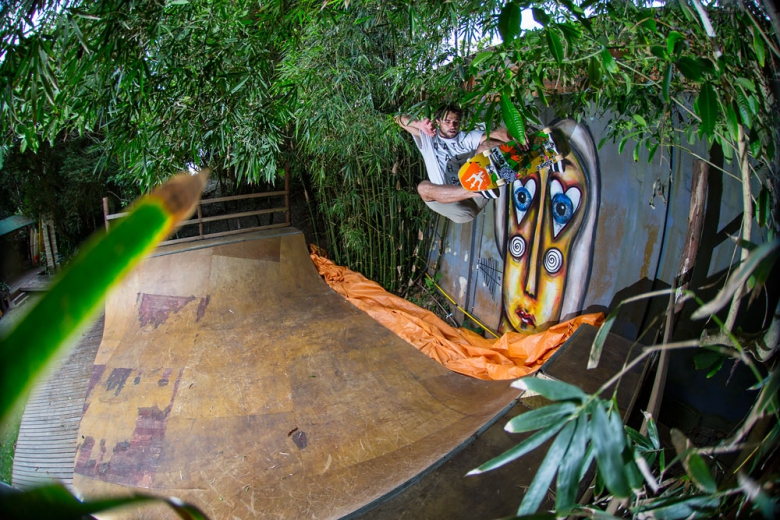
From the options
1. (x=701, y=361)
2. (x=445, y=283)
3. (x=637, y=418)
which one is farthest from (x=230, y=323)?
(x=701, y=361)

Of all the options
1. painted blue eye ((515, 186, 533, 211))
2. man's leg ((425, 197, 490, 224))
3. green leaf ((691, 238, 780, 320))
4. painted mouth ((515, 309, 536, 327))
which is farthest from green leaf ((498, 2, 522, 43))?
painted mouth ((515, 309, 536, 327))

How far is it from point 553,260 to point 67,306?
3795 millimetres

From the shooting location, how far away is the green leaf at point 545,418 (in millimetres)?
513

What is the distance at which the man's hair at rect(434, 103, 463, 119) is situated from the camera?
99.2 inches

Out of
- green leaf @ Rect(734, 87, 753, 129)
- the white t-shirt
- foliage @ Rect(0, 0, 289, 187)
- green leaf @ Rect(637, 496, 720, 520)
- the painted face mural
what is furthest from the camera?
the painted face mural

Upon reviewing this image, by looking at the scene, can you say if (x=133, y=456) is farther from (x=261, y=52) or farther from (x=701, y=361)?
(x=701, y=361)

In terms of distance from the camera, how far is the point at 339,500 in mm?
2391

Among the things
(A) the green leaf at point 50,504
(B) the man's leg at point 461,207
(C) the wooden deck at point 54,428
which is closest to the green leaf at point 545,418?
(A) the green leaf at point 50,504

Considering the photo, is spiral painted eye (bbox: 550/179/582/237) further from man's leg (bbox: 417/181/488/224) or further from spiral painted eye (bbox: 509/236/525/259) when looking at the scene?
man's leg (bbox: 417/181/488/224)

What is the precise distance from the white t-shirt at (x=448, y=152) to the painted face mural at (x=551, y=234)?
0.66 metres

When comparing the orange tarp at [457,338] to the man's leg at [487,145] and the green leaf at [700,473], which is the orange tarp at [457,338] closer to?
the man's leg at [487,145]

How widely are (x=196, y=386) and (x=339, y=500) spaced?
1630 mm

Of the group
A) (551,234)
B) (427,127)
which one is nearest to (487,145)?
(427,127)

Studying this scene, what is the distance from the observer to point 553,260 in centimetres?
368
